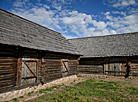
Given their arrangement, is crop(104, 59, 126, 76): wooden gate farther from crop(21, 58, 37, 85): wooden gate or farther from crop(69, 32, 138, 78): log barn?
crop(21, 58, 37, 85): wooden gate

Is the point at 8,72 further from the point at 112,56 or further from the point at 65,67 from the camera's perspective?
the point at 112,56

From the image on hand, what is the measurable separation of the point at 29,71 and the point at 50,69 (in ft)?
6.82

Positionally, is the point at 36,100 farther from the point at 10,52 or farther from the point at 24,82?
the point at 10,52

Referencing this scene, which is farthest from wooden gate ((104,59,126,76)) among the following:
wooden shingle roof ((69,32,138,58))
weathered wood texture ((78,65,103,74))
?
wooden shingle roof ((69,32,138,58))

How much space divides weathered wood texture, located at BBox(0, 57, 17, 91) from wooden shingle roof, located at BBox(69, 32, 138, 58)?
10129mm

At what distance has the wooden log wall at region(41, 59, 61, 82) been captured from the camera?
829 cm

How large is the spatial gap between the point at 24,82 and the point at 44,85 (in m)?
A: 1.84

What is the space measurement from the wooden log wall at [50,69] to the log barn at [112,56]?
19.1 feet

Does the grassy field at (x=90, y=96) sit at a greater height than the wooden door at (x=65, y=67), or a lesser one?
lesser

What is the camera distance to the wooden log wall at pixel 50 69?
8289mm

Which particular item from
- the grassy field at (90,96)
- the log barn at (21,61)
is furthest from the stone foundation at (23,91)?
the grassy field at (90,96)

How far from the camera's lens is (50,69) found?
895cm

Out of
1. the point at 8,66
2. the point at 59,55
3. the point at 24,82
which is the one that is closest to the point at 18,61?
the point at 8,66

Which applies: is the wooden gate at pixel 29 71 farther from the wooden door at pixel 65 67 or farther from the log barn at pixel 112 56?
the log barn at pixel 112 56
